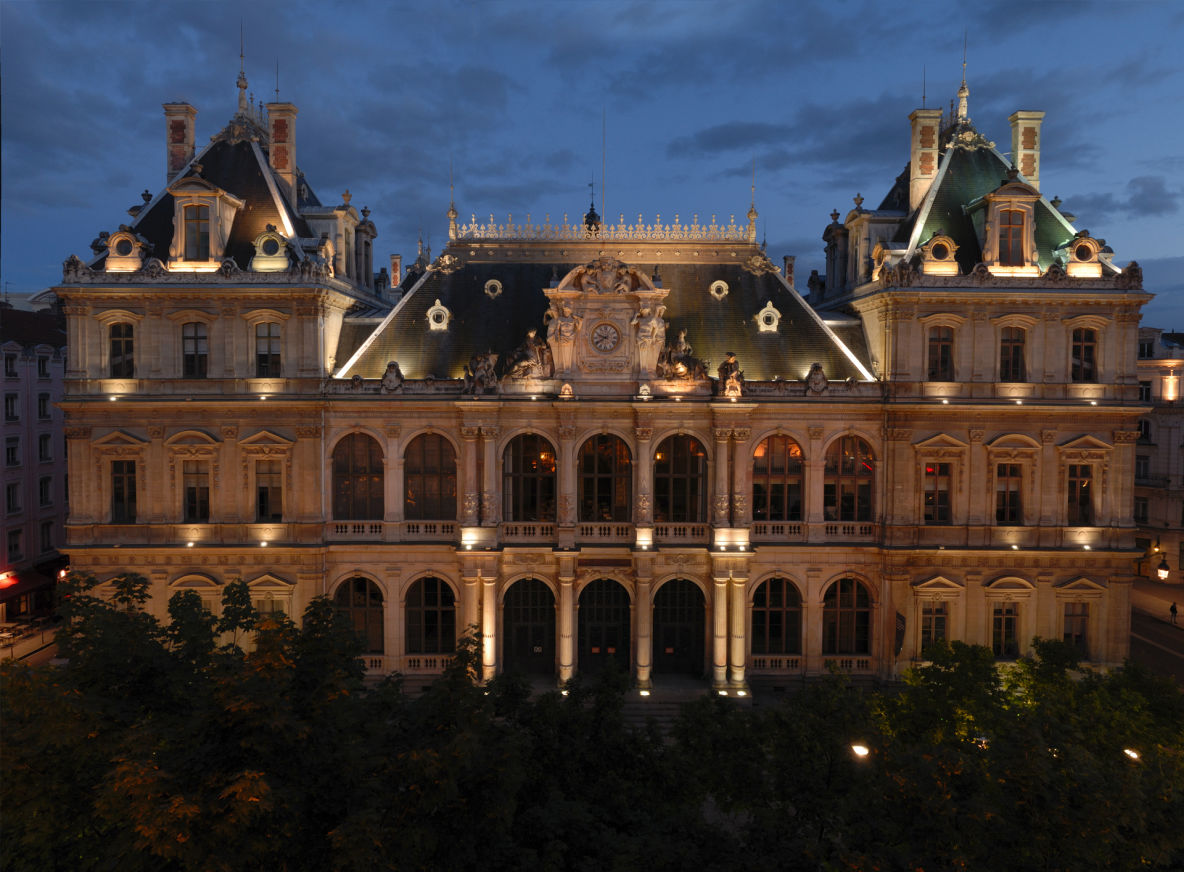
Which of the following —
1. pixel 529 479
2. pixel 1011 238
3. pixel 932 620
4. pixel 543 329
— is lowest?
pixel 932 620

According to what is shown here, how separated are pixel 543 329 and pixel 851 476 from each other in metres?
18.7

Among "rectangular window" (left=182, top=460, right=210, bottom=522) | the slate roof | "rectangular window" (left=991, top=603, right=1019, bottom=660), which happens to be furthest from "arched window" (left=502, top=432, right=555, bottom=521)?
"rectangular window" (left=991, top=603, right=1019, bottom=660)

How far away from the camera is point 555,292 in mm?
39406

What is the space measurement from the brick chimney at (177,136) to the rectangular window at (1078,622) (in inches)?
2228

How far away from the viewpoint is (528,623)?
135ft

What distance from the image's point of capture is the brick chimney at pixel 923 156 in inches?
1757

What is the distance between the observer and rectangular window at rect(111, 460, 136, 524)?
39781 millimetres

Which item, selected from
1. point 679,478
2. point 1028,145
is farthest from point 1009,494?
point 1028,145

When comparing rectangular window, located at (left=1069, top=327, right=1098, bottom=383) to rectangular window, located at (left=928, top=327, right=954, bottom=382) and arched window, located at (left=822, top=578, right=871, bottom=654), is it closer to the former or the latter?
rectangular window, located at (left=928, top=327, right=954, bottom=382)

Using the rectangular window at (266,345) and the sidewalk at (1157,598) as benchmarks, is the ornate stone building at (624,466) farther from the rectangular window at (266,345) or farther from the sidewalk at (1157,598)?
the sidewalk at (1157,598)

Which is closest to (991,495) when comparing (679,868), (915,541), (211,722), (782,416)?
(915,541)

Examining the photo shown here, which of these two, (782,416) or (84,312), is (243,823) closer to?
(782,416)

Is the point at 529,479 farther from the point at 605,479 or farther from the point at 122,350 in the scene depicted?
the point at 122,350

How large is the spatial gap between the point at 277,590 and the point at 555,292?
21.5 metres
